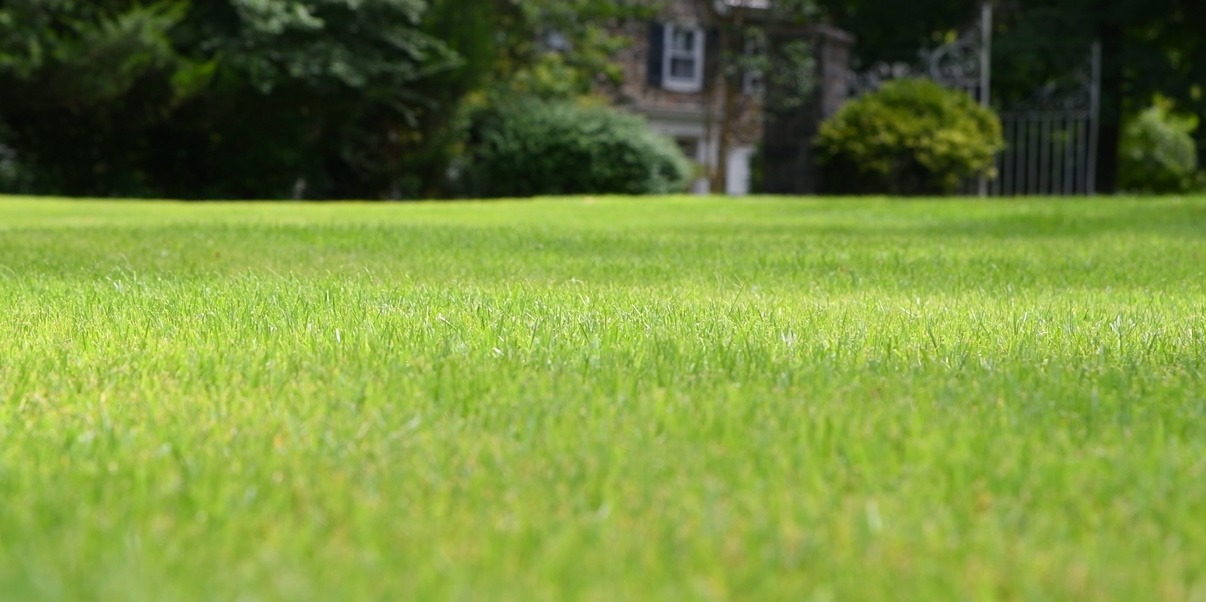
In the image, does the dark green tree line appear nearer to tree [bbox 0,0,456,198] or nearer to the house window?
tree [bbox 0,0,456,198]

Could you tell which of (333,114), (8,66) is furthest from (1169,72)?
(8,66)

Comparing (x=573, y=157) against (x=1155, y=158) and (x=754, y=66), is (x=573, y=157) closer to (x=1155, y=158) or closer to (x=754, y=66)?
(x=754, y=66)

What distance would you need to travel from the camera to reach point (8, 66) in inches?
789

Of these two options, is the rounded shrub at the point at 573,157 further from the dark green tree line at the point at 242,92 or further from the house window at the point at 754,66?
the house window at the point at 754,66

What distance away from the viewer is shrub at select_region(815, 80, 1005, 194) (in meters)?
22.8

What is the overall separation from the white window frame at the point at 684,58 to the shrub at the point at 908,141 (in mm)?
8506

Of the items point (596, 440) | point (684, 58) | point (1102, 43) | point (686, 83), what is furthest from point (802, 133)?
point (596, 440)

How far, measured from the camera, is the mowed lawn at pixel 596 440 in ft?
7.32

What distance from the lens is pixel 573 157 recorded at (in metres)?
23.6

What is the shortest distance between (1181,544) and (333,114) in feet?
71.4

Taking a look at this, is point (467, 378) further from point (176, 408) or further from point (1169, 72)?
point (1169, 72)

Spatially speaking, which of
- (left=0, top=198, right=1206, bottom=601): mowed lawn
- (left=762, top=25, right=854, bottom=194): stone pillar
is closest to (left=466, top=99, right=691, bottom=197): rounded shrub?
(left=762, top=25, right=854, bottom=194): stone pillar

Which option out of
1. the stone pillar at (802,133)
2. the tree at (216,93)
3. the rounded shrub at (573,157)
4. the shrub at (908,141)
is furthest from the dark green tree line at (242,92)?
the shrub at (908,141)

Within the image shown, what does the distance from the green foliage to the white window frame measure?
1026 cm
